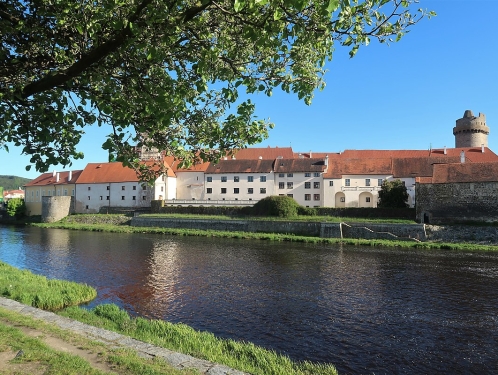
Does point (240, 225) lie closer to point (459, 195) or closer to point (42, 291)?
point (459, 195)

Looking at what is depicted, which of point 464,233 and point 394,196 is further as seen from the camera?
point 394,196

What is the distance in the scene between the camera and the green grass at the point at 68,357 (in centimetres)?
505

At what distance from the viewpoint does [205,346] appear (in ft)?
26.8

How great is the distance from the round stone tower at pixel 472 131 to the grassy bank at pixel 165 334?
69.4 m

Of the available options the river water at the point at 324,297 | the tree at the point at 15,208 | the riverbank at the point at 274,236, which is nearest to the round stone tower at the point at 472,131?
the riverbank at the point at 274,236

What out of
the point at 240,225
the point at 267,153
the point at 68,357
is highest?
the point at 267,153

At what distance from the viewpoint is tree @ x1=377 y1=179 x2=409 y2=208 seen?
1543 inches

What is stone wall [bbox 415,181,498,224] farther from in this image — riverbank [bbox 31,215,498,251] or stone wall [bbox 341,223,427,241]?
stone wall [bbox 341,223,427,241]

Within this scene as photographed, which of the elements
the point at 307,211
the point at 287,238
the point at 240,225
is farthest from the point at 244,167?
the point at 287,238

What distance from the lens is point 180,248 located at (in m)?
28.2

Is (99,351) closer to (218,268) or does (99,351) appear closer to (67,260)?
(218,268)

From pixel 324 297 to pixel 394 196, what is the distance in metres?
28.6

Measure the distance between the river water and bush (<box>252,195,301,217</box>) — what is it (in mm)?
14250

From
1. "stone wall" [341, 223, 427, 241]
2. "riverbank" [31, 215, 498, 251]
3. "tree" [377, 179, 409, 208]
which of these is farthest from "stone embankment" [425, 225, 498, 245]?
"tree" [377, 179, 409, 208]
